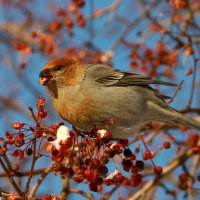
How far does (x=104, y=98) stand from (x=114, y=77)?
44 centimetres

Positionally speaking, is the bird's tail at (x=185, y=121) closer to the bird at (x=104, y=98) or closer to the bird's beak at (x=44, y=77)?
the bird at (x=104, y=98)

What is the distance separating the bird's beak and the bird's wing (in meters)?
0.45

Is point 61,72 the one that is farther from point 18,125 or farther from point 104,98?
point 18,125

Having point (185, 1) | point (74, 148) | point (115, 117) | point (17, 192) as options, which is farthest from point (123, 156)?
point (185, 1)

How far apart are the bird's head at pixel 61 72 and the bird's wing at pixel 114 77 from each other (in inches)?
5.6

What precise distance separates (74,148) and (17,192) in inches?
24.8

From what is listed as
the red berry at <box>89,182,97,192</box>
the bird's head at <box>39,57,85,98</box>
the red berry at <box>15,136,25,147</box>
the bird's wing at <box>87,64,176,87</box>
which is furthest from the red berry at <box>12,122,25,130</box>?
the bird's wing at <box>87,64,176,87</box>

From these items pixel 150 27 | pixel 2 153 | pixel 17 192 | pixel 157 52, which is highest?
pixel 150 27

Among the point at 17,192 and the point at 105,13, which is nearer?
the point at 17,192

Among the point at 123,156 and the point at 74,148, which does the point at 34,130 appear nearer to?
the point at 74,148

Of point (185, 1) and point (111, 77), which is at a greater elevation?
point (185, 1)

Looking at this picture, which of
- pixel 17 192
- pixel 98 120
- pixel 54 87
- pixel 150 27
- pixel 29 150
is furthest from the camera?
pixel 150 27

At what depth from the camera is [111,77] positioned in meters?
A: 4.30

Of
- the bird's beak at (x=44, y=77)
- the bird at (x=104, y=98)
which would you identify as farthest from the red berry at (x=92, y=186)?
the bird's beak at (x=44, y=77)
